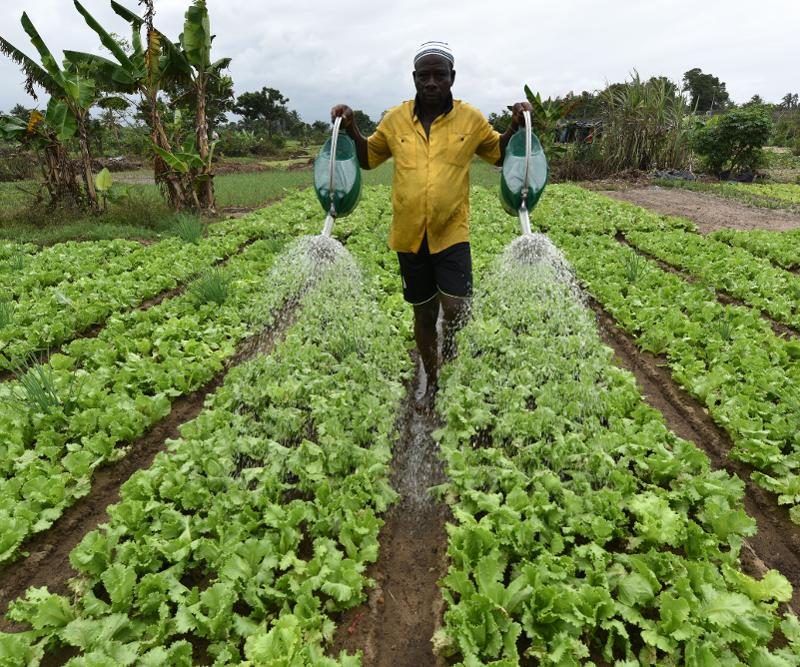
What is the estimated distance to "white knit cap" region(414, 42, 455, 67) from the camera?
2.79 metres

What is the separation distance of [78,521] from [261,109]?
50.5 m

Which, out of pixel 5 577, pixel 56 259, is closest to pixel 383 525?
pixel 5 577

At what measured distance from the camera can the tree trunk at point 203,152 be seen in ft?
37.9

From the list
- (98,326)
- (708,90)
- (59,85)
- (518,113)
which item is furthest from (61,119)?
(708,90)

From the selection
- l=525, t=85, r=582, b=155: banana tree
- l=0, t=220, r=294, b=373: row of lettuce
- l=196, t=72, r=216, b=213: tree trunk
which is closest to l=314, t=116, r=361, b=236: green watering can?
l=0, t=220, r=294, b=373: row of lettuce

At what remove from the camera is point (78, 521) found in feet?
9.35

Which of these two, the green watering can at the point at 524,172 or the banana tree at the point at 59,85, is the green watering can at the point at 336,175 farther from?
the banana tree at the point at 59,85

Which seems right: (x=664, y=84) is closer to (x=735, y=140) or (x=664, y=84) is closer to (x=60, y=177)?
(x=735, y=140)

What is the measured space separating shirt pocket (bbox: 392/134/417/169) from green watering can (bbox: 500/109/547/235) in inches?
21.2

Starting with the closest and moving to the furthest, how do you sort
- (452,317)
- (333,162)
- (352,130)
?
(333,162) < (352,130) < (452,317)

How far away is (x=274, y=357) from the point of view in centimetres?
431

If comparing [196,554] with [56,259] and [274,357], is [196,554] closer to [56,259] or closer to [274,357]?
[274,357]

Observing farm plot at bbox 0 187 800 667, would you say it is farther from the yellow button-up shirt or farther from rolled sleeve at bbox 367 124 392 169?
rolled sleeve at bbox 367 124 392 169

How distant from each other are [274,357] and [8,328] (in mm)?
2760
